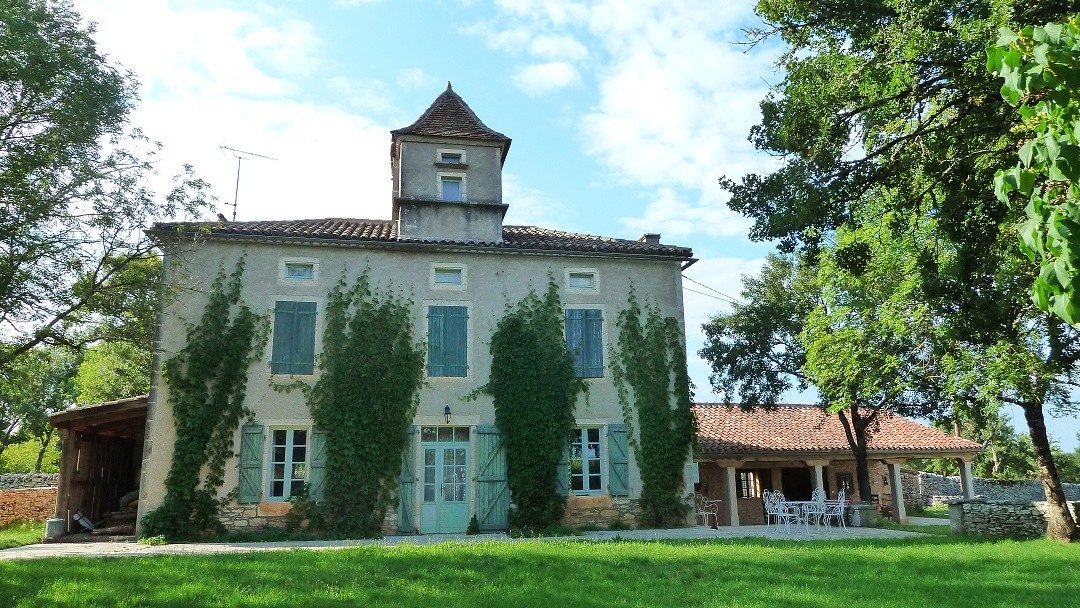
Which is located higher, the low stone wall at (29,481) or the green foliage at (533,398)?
the green foliage at (533,398)

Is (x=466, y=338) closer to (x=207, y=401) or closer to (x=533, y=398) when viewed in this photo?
(x=533, y=398)

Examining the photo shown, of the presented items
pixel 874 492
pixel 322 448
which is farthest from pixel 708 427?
pixel 322 448

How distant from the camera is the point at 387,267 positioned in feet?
47.4

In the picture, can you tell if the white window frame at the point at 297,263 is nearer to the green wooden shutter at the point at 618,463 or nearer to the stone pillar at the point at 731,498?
the green wooden shutter at the point at 618,463

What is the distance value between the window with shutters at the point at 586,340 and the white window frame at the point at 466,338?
2.04 metres

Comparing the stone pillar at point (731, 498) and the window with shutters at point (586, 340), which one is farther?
the stone pillar at point (731, 498)

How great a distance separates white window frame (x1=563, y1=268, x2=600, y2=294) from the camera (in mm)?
15070

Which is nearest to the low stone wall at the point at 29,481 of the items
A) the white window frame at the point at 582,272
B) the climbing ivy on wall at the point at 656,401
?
the white window frame at the point at 582,272

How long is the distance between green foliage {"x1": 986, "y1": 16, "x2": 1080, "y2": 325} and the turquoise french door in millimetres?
12266

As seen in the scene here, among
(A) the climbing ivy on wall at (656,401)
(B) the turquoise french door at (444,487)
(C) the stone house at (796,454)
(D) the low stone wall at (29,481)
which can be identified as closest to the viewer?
(B) the turquoise french door at (444,487)

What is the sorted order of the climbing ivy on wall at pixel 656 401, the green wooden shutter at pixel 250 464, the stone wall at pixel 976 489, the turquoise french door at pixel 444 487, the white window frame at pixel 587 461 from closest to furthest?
1. the green wooden shutter at pixel 250 464
2. the turquoise french door at pixel 444 487
3. the white window frame at pixel 587 461
4. the climbing ivy on wall at pixel 656 401
5. the stone wall at pixel 976 489

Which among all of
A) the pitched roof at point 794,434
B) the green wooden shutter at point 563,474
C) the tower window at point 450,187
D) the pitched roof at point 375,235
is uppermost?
the tower window at point 450,187

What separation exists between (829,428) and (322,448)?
53.5ft

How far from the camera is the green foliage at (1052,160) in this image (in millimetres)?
2250
